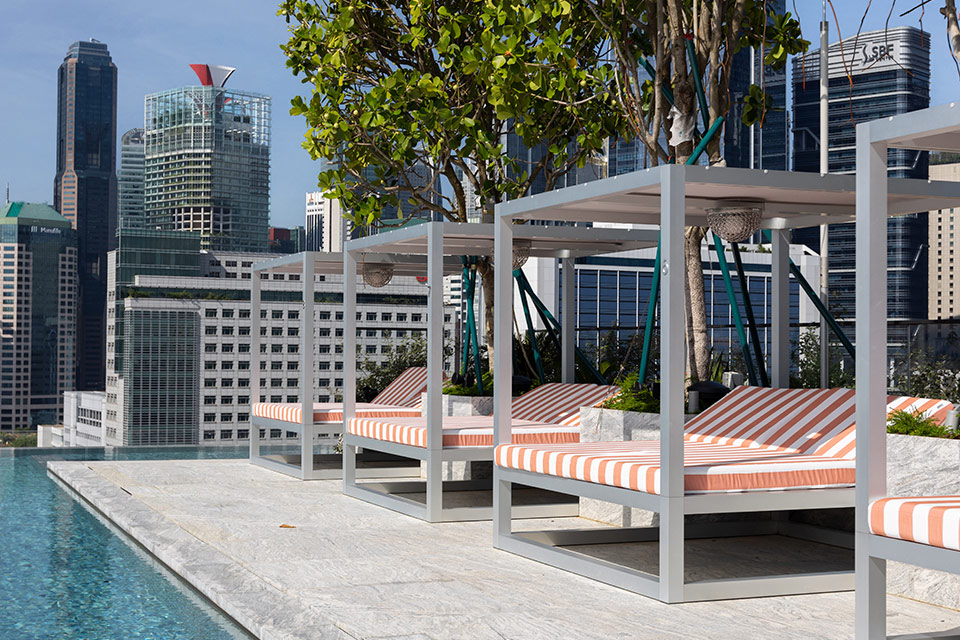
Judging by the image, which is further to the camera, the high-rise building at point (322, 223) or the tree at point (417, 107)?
the high-rise building at point (322, 223)

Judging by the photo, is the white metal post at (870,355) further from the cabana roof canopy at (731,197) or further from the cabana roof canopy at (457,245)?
the cabana roof canopy at (457,245)

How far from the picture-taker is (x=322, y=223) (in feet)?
412

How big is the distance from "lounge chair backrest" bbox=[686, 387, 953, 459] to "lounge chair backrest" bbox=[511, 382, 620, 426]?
2180 millimetres

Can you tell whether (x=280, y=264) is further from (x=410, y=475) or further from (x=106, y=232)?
(x=106, y=232)

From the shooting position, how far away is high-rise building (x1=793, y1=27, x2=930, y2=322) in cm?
733

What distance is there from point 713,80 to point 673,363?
3937 mm

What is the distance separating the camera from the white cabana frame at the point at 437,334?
803 cm

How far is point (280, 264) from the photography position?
38.9 ft

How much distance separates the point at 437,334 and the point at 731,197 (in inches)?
113

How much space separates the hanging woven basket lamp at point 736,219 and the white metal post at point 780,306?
915 millimetres

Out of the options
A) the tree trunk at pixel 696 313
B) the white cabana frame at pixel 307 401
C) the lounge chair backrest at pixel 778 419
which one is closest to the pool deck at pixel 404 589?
the lounge chair backrest at pixel 778 419

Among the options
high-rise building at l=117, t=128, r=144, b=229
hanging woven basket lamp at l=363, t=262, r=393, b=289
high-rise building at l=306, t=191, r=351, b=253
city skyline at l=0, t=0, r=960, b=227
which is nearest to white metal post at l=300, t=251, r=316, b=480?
hanging woven basket lamp at l=363, t=262, r=393, b=289

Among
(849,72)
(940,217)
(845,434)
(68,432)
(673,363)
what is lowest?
(68,432)

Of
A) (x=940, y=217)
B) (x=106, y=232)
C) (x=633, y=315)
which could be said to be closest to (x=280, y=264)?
(x=940, y=217)
